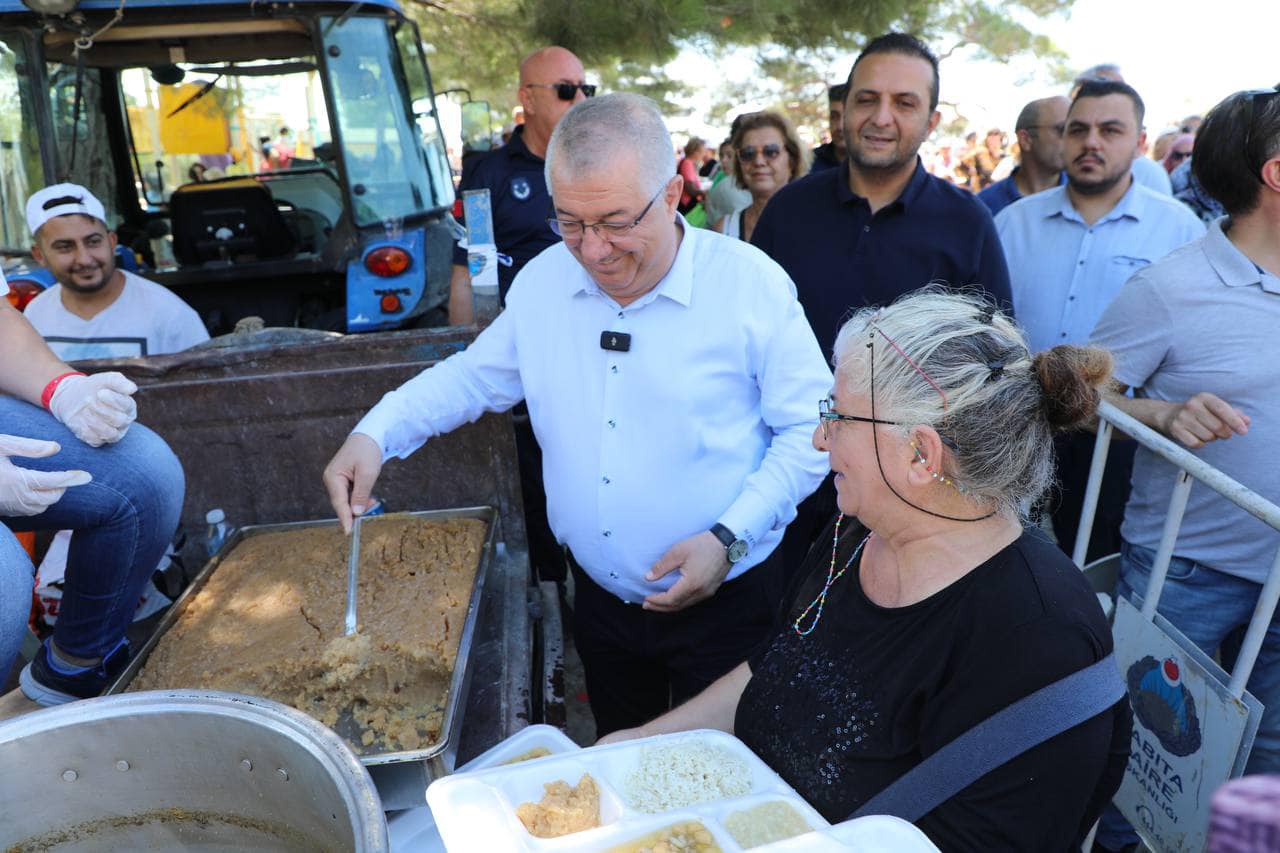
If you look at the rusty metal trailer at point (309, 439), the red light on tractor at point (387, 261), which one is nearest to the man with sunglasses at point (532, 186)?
the red light on tractor at point (387, 261)

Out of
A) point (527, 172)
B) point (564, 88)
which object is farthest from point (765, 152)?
point (527, 172)

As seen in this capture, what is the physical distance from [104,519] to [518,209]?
251cm

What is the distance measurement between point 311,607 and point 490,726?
0.53 metres

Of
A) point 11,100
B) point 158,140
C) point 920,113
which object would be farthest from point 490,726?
point 158,140

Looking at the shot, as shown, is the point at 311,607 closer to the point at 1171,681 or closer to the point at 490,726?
the point at 490,726

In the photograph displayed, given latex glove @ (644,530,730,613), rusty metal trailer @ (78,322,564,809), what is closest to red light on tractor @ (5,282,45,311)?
rusty metal trailer @ (78,322,564,809)

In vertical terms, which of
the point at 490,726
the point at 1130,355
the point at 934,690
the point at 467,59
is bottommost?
the point at 490,726

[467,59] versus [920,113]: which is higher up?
[467,59]

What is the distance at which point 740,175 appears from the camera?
15.2 feet

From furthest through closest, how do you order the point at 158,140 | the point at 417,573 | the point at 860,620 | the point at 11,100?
the point at 158,140 < the point at 11,100 < the point at 417,573 < the point at 860,620

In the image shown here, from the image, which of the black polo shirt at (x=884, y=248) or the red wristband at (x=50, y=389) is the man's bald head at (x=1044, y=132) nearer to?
the black polo shirt at (x=884, y=248)

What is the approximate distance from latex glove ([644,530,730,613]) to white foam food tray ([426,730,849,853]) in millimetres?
614

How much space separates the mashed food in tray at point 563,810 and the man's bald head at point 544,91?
326cm

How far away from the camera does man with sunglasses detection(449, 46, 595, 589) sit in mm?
3848
